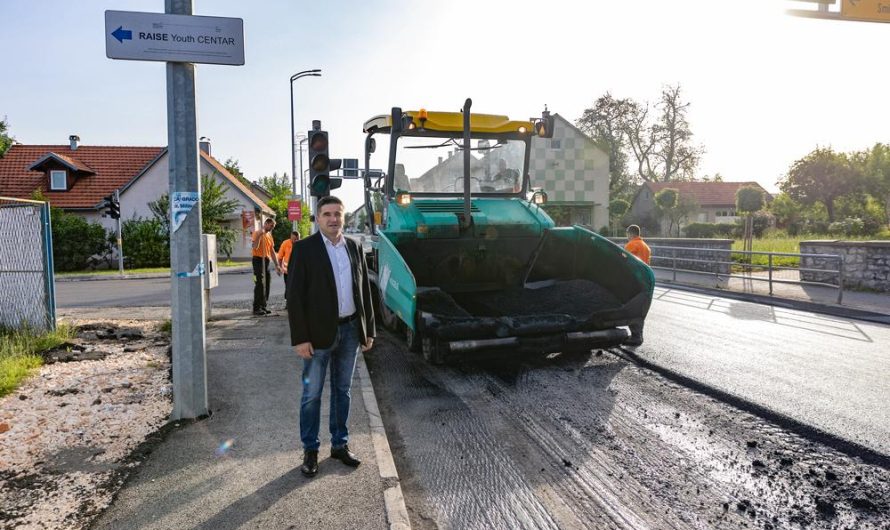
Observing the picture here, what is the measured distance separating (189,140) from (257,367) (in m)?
2.73

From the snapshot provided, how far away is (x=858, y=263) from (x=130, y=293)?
17.9 meters

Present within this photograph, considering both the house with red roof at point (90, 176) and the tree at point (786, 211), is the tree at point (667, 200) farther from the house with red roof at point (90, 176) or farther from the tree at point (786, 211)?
the house with red roof at point (90, 176)

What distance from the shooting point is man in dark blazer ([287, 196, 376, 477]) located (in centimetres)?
378

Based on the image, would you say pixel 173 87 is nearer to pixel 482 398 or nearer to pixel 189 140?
pixel 189 140

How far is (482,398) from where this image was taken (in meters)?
5.36

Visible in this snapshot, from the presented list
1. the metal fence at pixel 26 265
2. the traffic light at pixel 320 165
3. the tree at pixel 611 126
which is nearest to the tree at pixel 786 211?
the tree at pixel 611 126

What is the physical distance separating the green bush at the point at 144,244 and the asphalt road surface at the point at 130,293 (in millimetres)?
7705

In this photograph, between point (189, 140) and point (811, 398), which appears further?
point (811, 398)

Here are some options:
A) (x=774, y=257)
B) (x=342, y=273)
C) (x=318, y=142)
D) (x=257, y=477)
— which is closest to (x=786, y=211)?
(x=774, y=257)

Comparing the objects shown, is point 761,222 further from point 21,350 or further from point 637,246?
point 21,350

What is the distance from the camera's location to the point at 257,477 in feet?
12.0

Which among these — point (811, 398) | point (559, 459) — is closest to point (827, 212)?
point (811, 398)

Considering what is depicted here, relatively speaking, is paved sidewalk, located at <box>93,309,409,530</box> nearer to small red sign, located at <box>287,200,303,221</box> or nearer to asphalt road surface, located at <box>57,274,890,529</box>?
asphalt road surface, located at <box>57,274,890,529</box>

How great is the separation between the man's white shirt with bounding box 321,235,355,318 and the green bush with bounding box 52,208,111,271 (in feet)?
90.2
